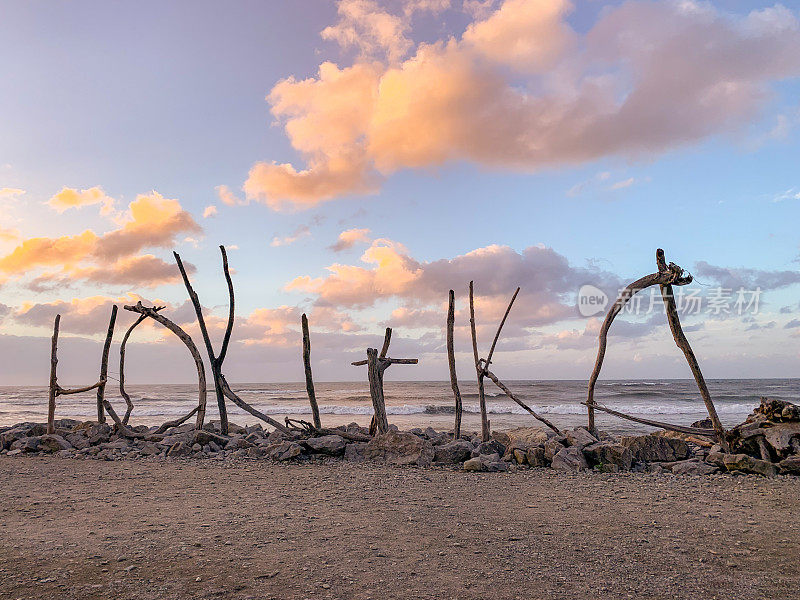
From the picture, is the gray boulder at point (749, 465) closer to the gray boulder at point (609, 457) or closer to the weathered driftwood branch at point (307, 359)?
the gray boulder at point (609, 457)

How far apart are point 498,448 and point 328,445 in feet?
10.1

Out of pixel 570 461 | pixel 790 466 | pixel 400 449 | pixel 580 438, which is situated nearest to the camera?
pixel 790 466

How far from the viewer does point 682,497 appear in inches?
288

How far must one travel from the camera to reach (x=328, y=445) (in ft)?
34.8

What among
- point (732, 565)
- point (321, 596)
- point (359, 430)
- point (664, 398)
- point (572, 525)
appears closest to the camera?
point (321, 596)

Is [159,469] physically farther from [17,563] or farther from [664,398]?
[664,398]

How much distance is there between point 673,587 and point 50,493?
762 cm

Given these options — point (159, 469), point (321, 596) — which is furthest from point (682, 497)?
point (159, 469)

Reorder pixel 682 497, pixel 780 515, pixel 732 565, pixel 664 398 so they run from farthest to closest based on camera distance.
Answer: pixel 664 398 < pixel 682 497 < pixel 780 515 < pixel 732 565

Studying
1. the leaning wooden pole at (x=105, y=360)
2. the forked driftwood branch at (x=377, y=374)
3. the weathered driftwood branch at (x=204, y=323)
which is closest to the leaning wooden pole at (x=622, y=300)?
the forked driftwood branch at (x=377, y=374)

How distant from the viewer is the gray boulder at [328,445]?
10.6 m

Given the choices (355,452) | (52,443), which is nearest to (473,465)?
(355,452)

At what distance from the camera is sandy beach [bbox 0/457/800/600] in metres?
4.29

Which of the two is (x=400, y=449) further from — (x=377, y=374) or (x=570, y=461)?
(x=570, y=461)
